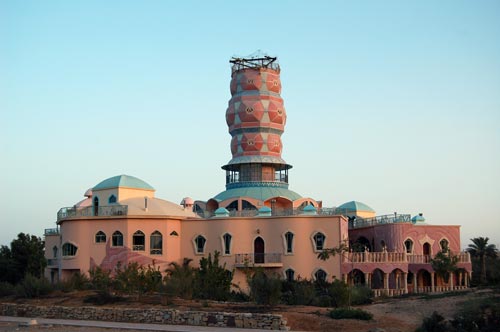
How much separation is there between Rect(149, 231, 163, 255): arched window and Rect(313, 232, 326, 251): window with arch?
9443mm

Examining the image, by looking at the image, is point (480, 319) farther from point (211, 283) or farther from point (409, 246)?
point (409, 246)

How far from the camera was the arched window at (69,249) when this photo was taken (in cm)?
4297

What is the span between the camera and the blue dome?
143 feet

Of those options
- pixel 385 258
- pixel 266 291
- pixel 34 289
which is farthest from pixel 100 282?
pixel 385 258

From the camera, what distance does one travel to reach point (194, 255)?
143 feet

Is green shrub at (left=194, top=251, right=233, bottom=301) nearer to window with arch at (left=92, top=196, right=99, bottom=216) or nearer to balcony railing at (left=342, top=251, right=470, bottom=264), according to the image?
balcony railing at (left=342, top=251, right=470, bottom=264)

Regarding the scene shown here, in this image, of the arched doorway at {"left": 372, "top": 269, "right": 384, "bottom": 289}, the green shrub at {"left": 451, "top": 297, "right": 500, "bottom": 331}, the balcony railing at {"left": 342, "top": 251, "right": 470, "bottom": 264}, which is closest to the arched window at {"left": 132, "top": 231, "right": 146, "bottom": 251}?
the balcony railing at {"left": 342, "top": 251, "right": 470, "bottom": 264}

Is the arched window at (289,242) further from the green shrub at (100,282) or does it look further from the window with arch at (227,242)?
the green shrub at (100,282)

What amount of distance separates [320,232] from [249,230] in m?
4.41

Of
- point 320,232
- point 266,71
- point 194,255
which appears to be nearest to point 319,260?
point 320,232

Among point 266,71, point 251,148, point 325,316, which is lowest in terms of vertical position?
point 325,316

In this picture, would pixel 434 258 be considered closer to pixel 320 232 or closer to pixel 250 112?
pixel 320 232

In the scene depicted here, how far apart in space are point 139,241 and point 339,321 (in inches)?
894

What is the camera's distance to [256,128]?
50.8 meters
